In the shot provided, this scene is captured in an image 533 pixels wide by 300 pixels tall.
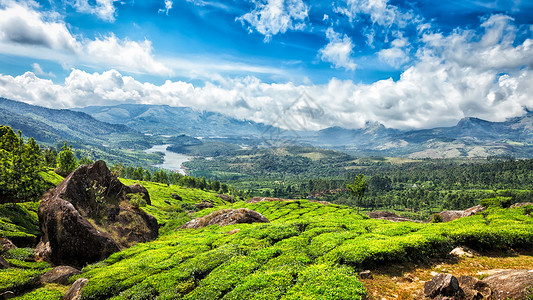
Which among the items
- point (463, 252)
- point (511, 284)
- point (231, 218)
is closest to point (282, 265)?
point (511, 284)

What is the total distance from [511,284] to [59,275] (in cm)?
3787

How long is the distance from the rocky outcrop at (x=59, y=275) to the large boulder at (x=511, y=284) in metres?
36.3

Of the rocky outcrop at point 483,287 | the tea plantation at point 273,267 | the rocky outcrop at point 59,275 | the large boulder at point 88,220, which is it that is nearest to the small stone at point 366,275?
the tea plantation at point 273,267

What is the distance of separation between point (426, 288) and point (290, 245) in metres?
12.2

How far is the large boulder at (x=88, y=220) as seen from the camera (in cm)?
2894

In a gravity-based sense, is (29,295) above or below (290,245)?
below

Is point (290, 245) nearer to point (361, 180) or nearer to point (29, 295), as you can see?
point (29, 295)

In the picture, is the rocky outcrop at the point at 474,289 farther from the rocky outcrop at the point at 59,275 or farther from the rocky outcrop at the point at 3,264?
the rocky outcrop at the point at 3,264

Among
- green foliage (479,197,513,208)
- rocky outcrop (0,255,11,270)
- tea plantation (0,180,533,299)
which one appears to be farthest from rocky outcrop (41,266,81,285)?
green foliage (479,197,513,208)

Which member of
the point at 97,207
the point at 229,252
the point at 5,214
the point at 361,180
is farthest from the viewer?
the point at 361,180

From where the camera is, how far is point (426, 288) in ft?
48.8

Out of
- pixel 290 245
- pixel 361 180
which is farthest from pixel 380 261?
pixel 361 180

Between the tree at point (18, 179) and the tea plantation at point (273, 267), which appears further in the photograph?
the tree at point (18, 179)

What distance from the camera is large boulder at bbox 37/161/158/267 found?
28.9m
